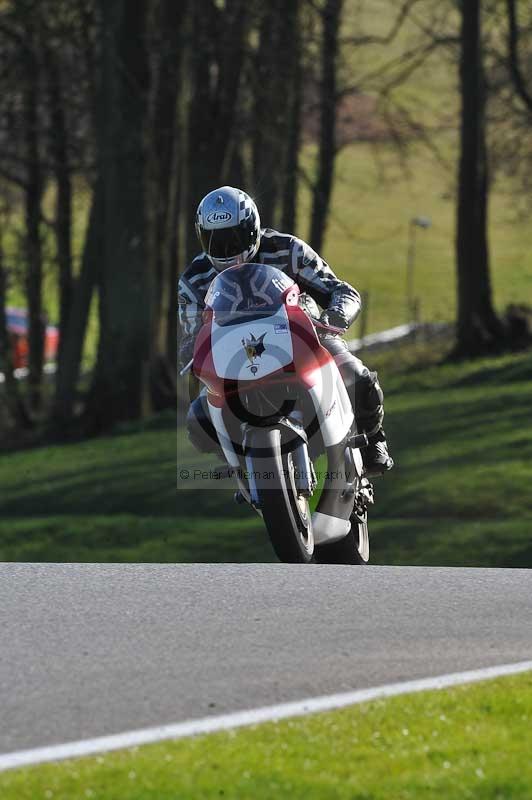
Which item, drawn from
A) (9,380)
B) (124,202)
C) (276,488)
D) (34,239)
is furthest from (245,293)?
(34,239)

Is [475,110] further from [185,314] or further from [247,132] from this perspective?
[185,314]

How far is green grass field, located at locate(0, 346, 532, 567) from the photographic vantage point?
16.2 meters

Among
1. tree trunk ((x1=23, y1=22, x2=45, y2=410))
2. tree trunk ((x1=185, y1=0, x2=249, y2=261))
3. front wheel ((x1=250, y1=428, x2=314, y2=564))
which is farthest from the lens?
tree trunk ((x1=23, y1=22, x2=45, y2=410))

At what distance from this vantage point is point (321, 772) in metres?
5.18

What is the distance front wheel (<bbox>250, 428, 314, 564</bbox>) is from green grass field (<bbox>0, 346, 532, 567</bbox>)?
641 centimetres

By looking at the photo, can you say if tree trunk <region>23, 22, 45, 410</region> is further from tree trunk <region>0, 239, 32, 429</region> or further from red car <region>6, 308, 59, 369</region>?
red car <region>6, 308, 59, 369</region>

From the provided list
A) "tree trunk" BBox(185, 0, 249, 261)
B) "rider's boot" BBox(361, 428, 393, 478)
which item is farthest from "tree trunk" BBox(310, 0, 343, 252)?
"rider's boot" BBox(361, 428, 393, 478)

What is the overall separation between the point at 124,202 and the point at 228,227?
643 inches

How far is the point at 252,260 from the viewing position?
9055 millimetres

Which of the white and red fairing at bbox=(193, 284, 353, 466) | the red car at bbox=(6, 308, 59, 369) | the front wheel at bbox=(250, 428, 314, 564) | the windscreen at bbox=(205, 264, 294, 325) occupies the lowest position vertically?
the red car at bbox=(6, 308, 59, 369)

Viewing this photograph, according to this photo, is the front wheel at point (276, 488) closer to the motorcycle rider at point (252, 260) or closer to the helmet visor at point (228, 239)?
the motorcycle rider at point (252, 260)

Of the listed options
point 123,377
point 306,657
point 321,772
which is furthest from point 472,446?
point 321,772

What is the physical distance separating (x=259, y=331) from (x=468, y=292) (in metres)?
22.1

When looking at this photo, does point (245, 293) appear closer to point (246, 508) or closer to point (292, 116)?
point (246, 508)
